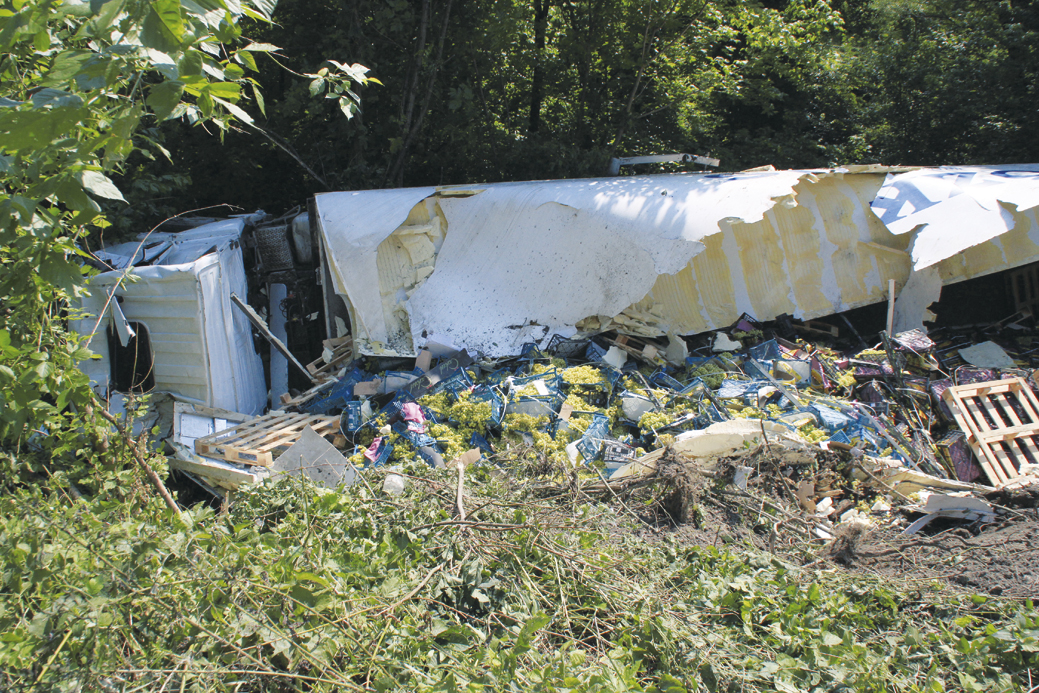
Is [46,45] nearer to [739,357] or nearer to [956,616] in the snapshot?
[956,616]

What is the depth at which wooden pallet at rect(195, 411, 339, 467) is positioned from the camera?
5.00 m

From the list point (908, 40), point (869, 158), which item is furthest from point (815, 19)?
point (869, 158)

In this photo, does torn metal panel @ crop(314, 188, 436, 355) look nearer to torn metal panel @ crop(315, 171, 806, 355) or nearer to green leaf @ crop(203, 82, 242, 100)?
torn metal panel @ crop(315, 171, 806, 355)

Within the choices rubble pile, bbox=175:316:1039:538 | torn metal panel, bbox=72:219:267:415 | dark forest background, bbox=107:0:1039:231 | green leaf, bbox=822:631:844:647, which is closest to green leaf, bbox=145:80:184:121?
rubble pile, bbox=175:316:1039:538

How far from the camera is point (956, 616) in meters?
2.66

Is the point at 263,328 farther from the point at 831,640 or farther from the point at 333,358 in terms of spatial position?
the point at 831,640

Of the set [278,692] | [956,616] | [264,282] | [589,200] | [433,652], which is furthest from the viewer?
[264,282]

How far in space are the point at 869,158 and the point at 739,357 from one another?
7225 millimetres

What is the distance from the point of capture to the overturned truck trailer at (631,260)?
Result: 6133mm

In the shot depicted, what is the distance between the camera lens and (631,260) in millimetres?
6078

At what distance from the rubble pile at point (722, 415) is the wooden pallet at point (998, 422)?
0.01 metres

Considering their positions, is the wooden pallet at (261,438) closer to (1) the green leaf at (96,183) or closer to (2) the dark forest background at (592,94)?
(1) the green leaf at (96,183)

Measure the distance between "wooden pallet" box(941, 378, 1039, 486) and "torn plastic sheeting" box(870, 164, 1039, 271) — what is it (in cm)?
130

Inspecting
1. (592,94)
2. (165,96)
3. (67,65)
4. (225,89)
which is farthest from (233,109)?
(592,94)
